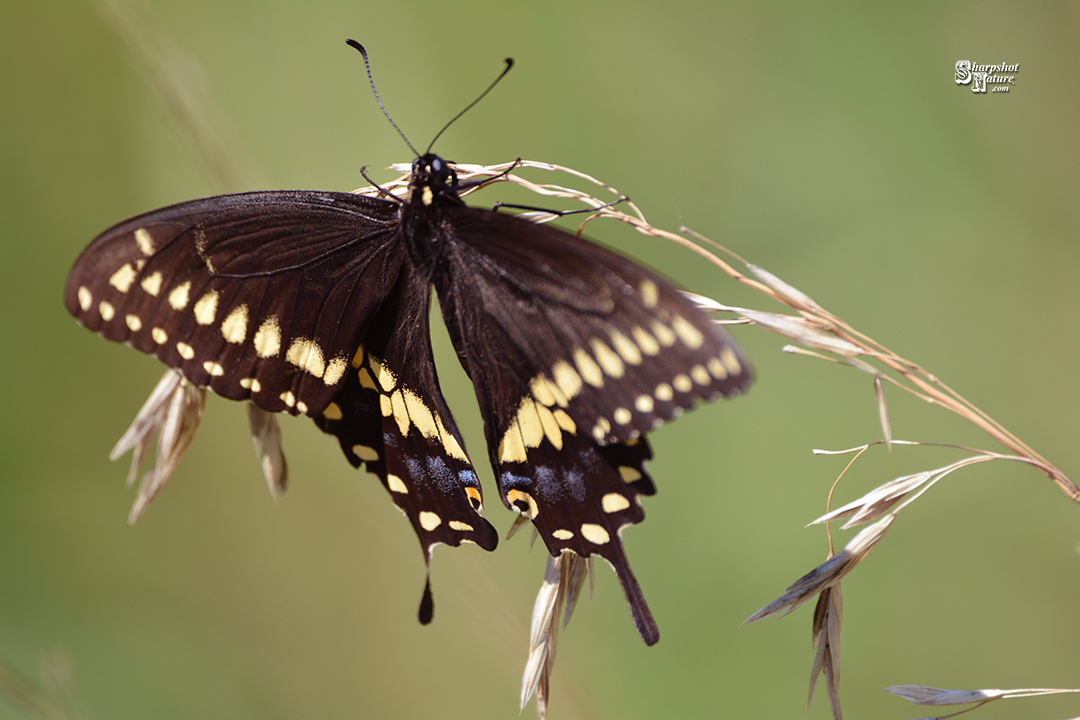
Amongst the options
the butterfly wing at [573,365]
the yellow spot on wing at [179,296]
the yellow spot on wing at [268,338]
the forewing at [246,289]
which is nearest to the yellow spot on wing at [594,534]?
the butterfly wing at [573,365]

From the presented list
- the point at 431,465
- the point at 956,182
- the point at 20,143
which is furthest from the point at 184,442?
the point at 956,182

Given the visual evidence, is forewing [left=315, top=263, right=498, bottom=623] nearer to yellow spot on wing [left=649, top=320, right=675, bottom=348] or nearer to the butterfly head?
the butterfly head

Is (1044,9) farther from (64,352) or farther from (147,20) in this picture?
(64,352)

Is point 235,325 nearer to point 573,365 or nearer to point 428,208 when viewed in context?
point 428,208

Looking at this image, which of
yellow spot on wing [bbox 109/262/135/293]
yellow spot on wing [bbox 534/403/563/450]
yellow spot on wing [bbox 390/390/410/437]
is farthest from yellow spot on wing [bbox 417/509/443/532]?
yellow spot on wing [bbox 109/262/135/293]

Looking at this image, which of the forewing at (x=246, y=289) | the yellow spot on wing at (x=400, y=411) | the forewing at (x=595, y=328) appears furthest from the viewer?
the yellow spot on wing at (x=400, y=411)

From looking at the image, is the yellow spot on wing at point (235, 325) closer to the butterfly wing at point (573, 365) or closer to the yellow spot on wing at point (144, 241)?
the yellow spot on wing at point (144, 241)
